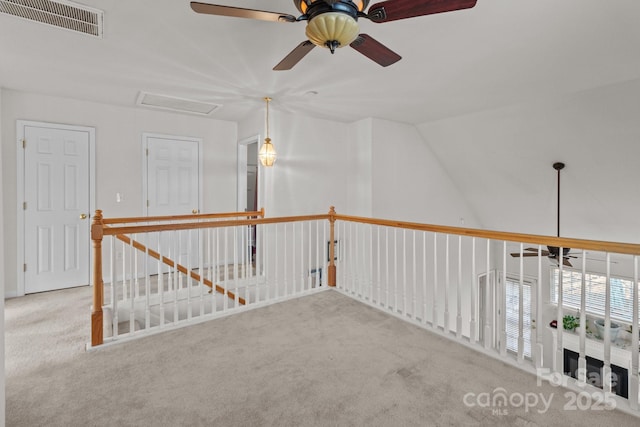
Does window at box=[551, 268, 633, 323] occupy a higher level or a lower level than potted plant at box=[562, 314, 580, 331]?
higher

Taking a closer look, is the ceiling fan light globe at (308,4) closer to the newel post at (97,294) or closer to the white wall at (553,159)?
the newel post at (97,294)

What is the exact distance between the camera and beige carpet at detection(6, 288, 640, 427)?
182 centimetres

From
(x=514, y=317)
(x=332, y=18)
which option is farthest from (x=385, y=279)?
(x=514, y=317)

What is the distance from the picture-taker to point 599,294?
6.36m

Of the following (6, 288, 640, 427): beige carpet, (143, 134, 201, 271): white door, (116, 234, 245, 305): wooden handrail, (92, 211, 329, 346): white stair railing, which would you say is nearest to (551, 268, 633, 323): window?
(6, 288, 640, 427): beige carpet

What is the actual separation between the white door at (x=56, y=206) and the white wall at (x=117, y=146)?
0.42 ft

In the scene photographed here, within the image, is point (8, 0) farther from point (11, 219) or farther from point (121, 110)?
point (11, 219)

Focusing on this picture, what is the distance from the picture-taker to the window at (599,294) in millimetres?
5977

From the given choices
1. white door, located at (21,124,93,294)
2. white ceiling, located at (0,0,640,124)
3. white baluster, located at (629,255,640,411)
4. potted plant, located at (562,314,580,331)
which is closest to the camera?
white baluster, located at (629,255,640,411)

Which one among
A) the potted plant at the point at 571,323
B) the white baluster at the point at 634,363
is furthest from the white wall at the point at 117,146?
the potted plant at the point at 571,323

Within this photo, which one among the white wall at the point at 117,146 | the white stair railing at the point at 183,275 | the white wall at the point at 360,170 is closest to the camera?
the white stair railing at the point at 183,275

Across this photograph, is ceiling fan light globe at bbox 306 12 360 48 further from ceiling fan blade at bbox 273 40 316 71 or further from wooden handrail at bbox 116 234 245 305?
wooden handrail at bbox 116 234 245 305

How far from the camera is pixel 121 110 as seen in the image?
452cm

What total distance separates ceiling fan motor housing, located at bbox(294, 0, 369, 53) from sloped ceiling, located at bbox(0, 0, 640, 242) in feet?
2.02
